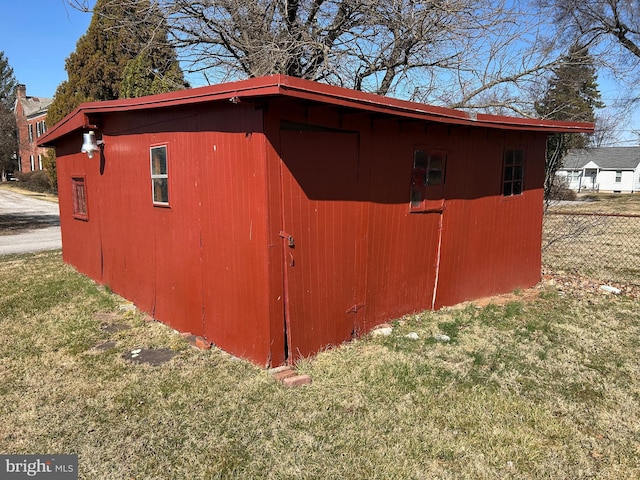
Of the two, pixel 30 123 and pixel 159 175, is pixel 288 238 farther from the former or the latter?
pixel 30 123

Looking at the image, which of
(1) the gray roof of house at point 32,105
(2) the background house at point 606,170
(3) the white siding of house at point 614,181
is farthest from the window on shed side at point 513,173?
(3) the white siding of house at point 614,181

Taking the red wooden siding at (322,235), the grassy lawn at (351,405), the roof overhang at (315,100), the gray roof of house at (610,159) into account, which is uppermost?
the gray roof of house at (610,159)

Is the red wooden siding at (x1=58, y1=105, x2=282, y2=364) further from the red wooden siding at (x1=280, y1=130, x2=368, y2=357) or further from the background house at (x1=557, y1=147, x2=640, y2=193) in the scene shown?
the background house at (x1=557, y1=147, x2=640, y2=193)

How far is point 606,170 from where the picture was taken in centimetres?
4325

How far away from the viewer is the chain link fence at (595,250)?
8391 millimetres

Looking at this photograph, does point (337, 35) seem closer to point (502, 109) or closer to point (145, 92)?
point (502, 109)

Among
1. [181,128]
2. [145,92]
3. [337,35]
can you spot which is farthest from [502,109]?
[145,92]

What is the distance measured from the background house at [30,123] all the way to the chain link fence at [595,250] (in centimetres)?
3406

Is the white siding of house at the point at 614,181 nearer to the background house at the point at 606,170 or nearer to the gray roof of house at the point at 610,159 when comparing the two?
the background house at the point at 606,170

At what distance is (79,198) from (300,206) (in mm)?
5883

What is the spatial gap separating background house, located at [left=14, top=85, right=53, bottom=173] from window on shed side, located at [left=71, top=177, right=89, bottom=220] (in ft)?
95.3

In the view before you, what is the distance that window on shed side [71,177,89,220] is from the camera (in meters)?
8.03

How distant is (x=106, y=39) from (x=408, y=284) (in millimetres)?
21884

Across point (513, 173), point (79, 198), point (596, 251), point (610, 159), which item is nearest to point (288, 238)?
point (513, 173)
